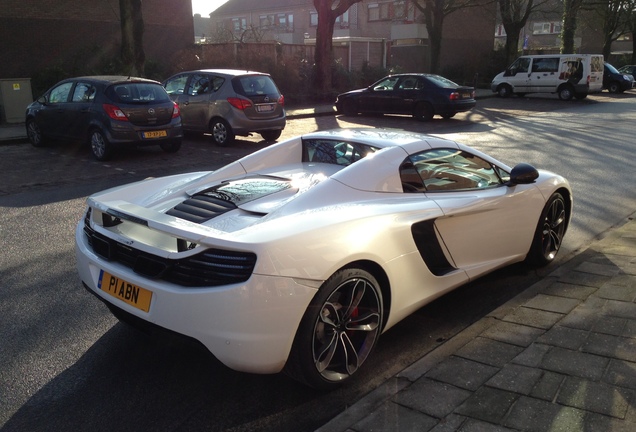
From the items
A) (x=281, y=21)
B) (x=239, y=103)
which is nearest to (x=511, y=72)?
(x=239, y=103)

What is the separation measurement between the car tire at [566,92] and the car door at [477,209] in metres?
24.1

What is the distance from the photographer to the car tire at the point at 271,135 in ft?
44.3

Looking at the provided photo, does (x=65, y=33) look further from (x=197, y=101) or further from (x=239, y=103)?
(x=239, y=103)

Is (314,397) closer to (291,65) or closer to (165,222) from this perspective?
(165,222)

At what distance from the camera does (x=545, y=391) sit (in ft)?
9.29

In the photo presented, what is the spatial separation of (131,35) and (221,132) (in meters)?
6.36

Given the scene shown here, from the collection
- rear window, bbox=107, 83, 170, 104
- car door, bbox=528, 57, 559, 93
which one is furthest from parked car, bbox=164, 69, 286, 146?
car door, bbox=528, 57, 559, 93

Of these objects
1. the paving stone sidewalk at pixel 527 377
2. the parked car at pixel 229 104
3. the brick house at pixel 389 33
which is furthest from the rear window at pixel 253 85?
the brick house at pixel 389 33

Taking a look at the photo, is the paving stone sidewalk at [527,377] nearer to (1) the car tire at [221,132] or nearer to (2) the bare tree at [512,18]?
(1) the car tire at [221,132]

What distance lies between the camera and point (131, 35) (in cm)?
1686

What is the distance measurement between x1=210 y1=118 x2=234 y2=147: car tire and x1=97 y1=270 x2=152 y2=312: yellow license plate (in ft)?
31.7

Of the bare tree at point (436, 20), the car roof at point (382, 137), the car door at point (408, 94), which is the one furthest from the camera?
the bare tree at point (436, 20)

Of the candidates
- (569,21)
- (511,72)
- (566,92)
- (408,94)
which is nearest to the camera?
(408,94)

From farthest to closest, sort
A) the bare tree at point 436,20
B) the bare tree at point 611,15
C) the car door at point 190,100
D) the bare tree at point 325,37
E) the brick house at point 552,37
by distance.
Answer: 1. the brick house at point 552,37
2. the bare tree at point 611,15
3. the bare tree at point 436,20
4. the bare tree at point 325,37
5. the car door at point 190,100
